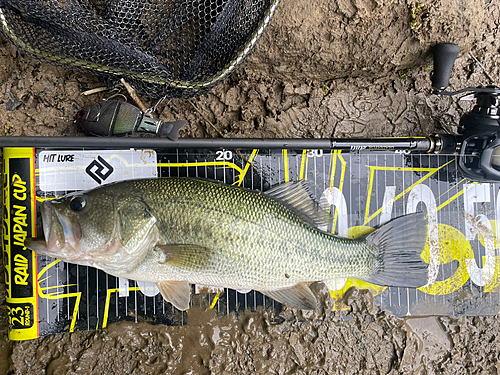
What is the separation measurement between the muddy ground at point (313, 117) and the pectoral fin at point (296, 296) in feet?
0.93

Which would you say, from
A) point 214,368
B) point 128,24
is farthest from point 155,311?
point 128,24

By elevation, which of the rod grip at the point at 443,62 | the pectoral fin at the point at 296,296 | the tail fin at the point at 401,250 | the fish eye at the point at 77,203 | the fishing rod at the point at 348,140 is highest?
the rod grip at the point at 443,62

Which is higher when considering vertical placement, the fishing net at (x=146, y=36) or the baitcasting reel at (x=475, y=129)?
the fishing net at (x=146, y=36)

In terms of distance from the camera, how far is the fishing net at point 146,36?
6.90ft

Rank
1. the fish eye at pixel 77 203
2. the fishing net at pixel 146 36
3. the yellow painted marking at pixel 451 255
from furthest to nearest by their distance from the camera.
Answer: the yellow painted marking at pixel 451 255
the fishing net at pixel 146 36
the fish eye at pixel 77 203

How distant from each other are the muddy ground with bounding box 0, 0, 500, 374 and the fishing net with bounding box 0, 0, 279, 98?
9.8 inches

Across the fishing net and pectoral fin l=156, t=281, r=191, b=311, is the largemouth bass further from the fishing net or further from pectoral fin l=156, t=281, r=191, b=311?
the fishing net

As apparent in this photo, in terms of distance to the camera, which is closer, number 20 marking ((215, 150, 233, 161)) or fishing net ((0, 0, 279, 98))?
fishing net ((0, 0, 279, 98))

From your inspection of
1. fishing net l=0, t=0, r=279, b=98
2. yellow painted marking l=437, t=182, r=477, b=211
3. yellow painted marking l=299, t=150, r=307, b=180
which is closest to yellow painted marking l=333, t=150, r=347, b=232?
yellow painted marking l=299, t=150, r=307, b=180

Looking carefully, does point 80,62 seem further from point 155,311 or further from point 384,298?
point 384,298

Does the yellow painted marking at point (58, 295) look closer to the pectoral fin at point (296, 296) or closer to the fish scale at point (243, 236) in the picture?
the fish scale at point (243, 236)

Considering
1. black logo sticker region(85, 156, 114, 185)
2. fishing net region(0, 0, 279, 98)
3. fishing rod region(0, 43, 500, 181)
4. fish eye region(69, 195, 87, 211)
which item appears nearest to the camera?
fish eye region(69, 195, 87, 211)

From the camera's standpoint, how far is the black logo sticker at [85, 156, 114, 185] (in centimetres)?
247

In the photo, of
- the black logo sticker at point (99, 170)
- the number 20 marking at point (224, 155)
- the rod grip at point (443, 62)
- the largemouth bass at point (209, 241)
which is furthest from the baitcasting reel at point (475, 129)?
the black logo sticker at point (99, 170)
